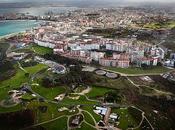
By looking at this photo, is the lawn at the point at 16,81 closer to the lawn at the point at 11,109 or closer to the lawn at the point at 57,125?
the lawn at the point at 11,109

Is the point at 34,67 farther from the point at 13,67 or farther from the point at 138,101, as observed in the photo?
the point at 138,101

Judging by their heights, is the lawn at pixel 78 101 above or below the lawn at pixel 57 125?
above

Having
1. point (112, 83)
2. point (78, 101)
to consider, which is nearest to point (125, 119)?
point (78, 101)

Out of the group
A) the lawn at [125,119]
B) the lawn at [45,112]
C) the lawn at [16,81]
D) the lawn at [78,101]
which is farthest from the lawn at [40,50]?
the lawn at [125,119]

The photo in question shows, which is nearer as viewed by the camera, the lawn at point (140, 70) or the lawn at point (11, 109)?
the lawn at point (11, 109)

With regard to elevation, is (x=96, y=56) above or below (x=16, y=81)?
above

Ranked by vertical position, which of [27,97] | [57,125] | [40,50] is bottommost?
[57,125]

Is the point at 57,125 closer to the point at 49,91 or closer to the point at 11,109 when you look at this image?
the point at 11,109
